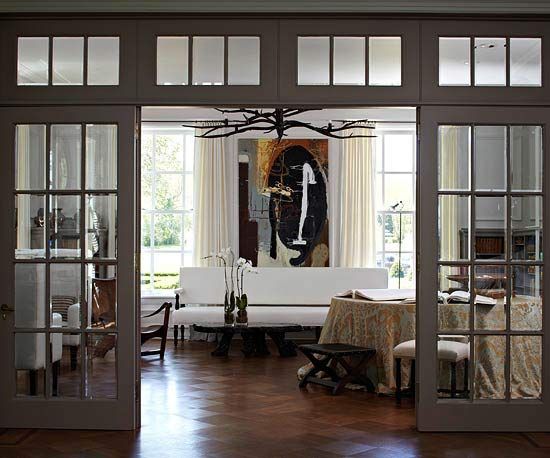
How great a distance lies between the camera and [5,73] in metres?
5.77

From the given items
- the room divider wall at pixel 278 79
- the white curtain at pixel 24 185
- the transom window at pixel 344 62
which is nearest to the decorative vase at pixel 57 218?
the white curtain at pixel 24 185

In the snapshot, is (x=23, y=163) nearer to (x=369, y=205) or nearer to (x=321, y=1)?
(x=321, y=1)

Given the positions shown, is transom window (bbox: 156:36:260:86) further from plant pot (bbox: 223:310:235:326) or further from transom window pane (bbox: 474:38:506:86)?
plant pot (bbox: 223:310:235:326)

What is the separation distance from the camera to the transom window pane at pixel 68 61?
18.9 feet

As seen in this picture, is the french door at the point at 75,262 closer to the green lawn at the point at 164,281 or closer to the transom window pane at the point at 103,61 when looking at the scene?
the transom window pane at the point at 103,61

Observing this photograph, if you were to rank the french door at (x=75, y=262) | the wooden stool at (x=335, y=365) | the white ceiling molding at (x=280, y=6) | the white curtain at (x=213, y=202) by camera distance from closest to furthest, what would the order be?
the white ceiling molding at (x=280, y=6) → the french door at (x=75, y=262) → the wooden stool at (x=335, y=365) → the white curtain at (x=213, y=202)

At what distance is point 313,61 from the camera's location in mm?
5766

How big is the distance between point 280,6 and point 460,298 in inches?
93.9

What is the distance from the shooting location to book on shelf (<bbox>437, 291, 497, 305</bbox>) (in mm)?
5750

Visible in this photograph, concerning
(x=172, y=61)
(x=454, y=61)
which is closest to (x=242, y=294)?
(x=172, y=61)

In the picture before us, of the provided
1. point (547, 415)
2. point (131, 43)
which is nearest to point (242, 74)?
point (131, 43)

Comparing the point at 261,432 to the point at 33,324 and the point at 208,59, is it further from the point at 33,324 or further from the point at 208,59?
the point at 208,59

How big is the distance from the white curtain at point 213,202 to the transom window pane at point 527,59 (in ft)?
21.7

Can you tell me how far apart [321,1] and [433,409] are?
2938 mm
